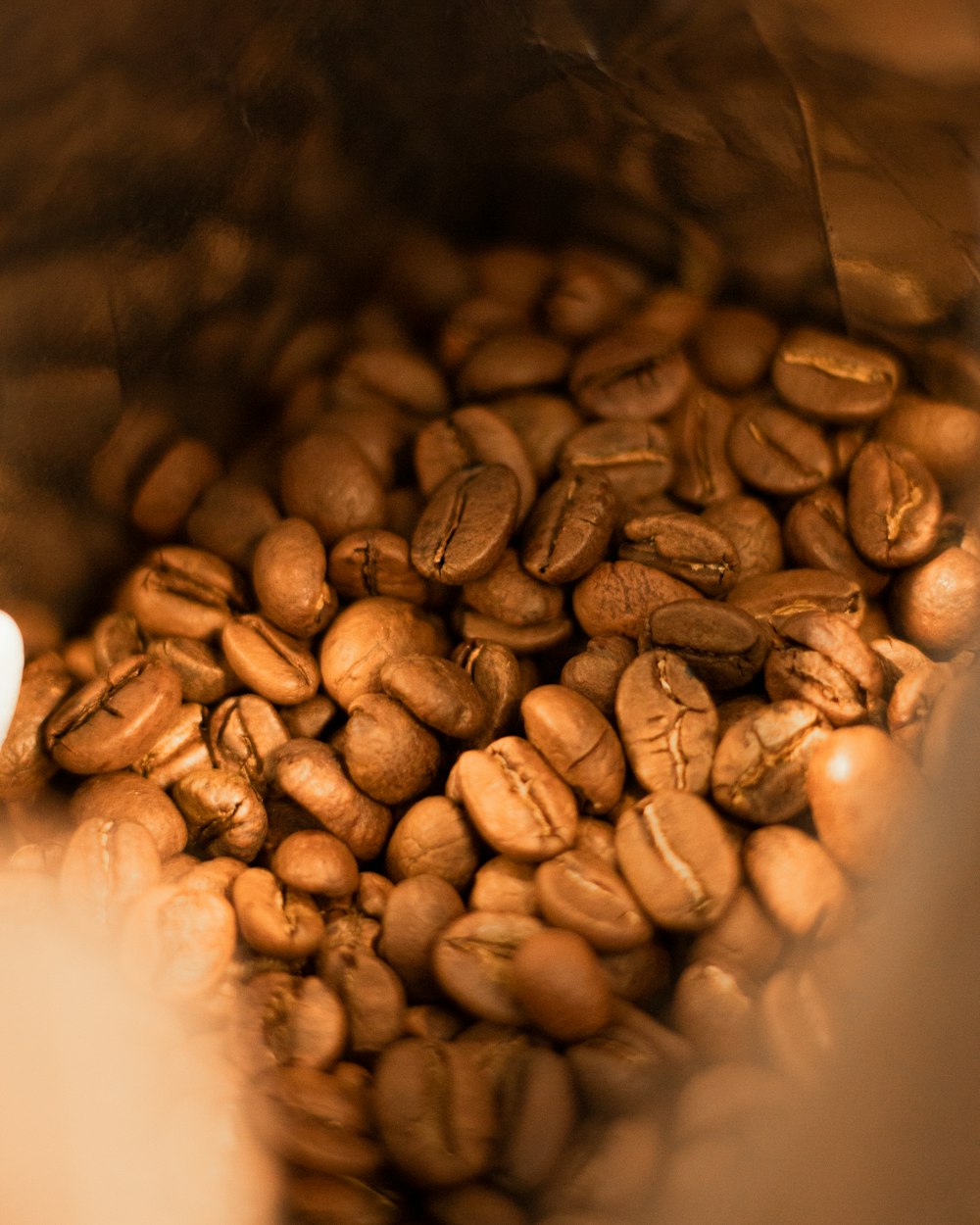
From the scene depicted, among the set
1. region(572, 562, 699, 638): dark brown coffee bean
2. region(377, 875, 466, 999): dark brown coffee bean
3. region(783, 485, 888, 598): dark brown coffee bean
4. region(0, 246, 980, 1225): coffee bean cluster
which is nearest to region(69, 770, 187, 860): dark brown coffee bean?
region(0, 246, 980, 1225): coffee bean cluster

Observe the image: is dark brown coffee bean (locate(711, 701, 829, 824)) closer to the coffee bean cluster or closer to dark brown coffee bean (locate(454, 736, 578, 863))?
the coffee bean cluster

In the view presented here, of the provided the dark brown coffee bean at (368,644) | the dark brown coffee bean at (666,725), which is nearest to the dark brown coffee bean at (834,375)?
the dark brown coffee bean at (666,725)

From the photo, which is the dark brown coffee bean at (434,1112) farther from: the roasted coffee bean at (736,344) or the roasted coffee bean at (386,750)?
the roasted coffee bean at (736,344)

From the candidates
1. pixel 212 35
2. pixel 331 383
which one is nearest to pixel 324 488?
pixel 331 383

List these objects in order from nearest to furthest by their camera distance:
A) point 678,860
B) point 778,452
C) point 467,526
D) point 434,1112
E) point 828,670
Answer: point 434,1112 < point 678,860 < point 828,670 < point 467,526 < point 778,452

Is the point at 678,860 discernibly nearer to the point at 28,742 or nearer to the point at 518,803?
the point at 518,803

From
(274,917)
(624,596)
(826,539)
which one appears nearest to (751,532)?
(826,539)
